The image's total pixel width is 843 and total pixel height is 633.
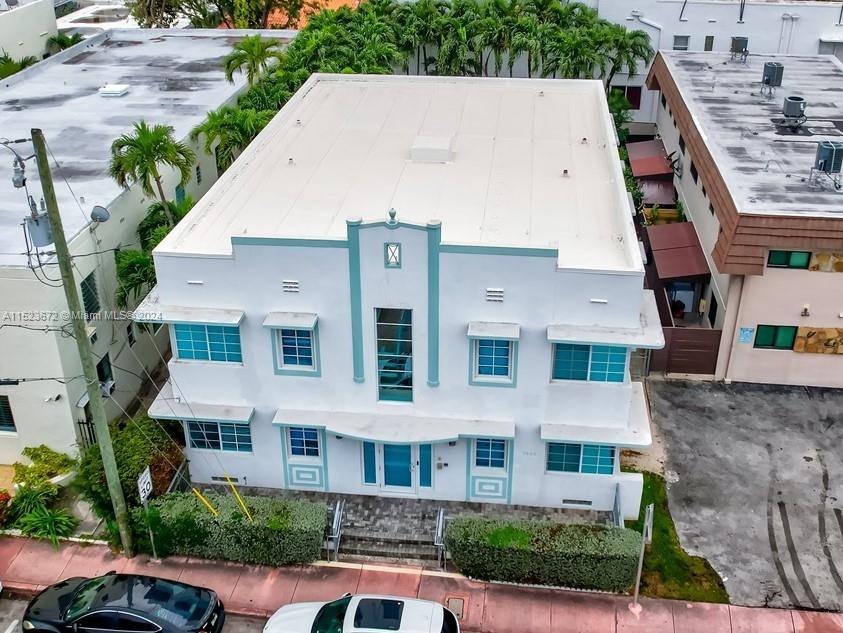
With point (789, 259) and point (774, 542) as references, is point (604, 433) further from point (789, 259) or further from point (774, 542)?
point (789, 259)

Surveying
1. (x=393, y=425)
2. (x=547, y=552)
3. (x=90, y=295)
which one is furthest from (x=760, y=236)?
(x=90, y=295)

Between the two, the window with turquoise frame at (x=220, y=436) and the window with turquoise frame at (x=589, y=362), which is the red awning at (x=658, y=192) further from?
the window with turquoise frame at (x=220, y=436)

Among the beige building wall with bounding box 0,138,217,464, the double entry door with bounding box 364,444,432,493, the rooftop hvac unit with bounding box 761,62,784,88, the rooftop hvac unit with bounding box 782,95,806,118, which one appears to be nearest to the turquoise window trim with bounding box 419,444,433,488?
the double entry door with bounding box 364,444,432,493

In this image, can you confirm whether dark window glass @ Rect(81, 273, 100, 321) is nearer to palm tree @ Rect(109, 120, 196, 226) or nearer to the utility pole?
palm tree @ Rect(109, 120, 196, 226)

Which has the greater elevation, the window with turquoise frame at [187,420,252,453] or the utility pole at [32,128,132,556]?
the utility pole at [32,128,132,556]

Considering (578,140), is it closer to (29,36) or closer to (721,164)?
(721,164)

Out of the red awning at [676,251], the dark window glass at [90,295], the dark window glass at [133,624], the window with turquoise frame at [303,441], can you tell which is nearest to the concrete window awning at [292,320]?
the window with turquoise frame at [303,441]

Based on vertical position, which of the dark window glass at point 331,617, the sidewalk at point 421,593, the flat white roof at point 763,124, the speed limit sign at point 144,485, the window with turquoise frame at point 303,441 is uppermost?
the flat white roof at point 763,124
